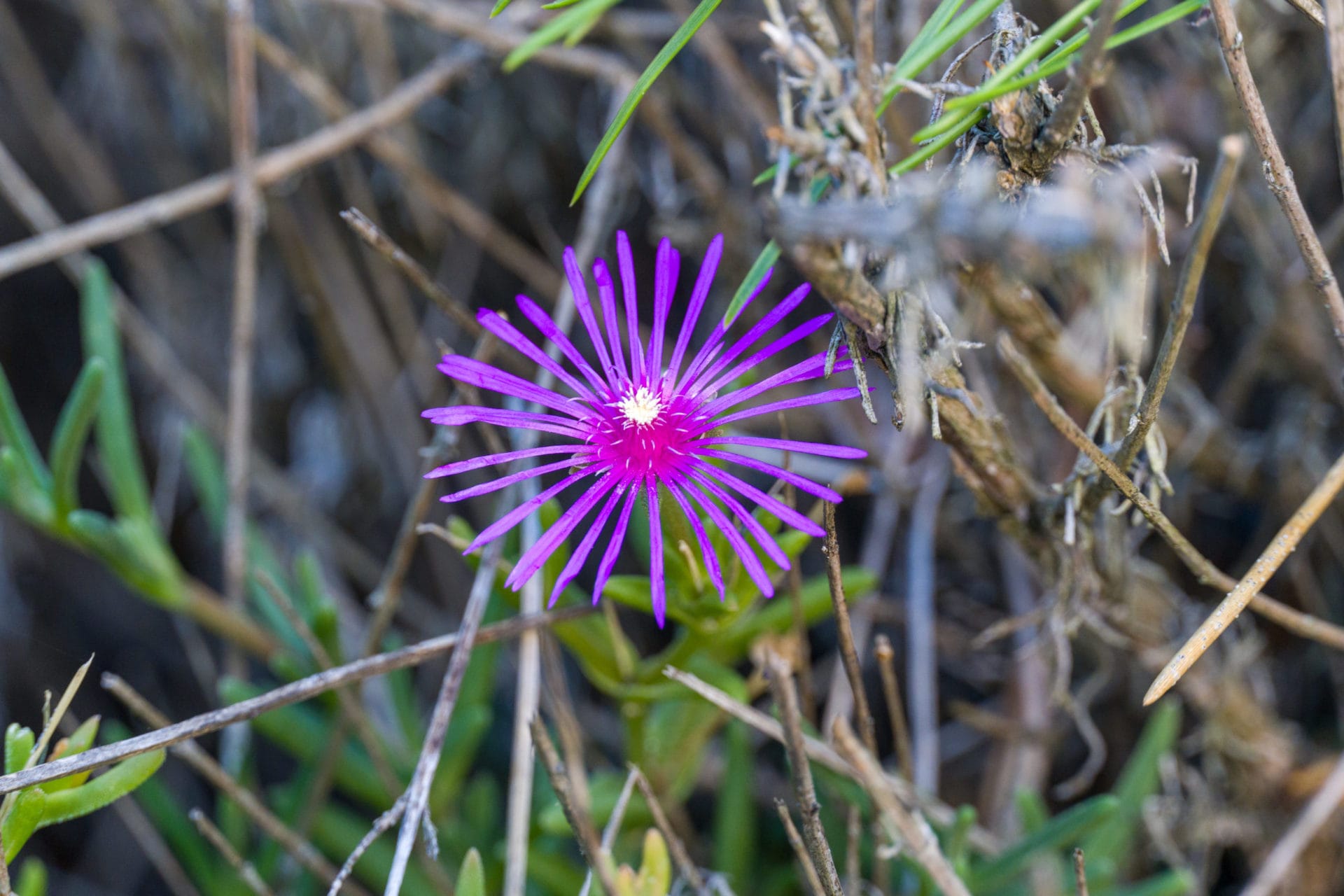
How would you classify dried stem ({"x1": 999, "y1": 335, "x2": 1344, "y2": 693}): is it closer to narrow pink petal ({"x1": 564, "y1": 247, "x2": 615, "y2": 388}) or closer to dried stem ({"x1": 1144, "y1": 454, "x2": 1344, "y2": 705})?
dried stem ({"x1": 1144, "y1": 454, "x2": 1344, "y2": 705})

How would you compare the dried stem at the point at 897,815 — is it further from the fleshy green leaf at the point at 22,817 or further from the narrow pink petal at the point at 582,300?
the fleshy green leaf at the point at 22,817

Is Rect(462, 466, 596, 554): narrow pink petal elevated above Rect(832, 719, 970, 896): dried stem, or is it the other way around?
Rect(462, 466, 596, 554): narrow pink petal

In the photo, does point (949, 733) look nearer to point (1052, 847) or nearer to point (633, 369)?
point (1052, 847)

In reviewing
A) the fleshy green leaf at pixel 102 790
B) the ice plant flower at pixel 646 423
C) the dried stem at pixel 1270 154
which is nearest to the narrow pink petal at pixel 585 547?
the ice plant flower at pixel 646 423

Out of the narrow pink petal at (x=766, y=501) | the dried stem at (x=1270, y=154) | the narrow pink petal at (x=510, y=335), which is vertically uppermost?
the dried stem at (x=1270, y=154)

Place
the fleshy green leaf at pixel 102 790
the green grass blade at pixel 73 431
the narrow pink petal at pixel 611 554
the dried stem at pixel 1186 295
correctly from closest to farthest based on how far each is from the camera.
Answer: the dried stem at pixel 1186 295, the narrow pink petal at pixel 611 554, the fleshy green leaf at pixel 102 790, the green grass blade at pixel 73 431

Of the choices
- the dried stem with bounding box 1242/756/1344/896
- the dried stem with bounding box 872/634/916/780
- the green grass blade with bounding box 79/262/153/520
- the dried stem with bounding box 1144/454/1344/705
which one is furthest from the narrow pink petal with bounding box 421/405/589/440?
the dried stem with bounding box 1242/756/1344/896

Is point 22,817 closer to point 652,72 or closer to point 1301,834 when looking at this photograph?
point 652,72
